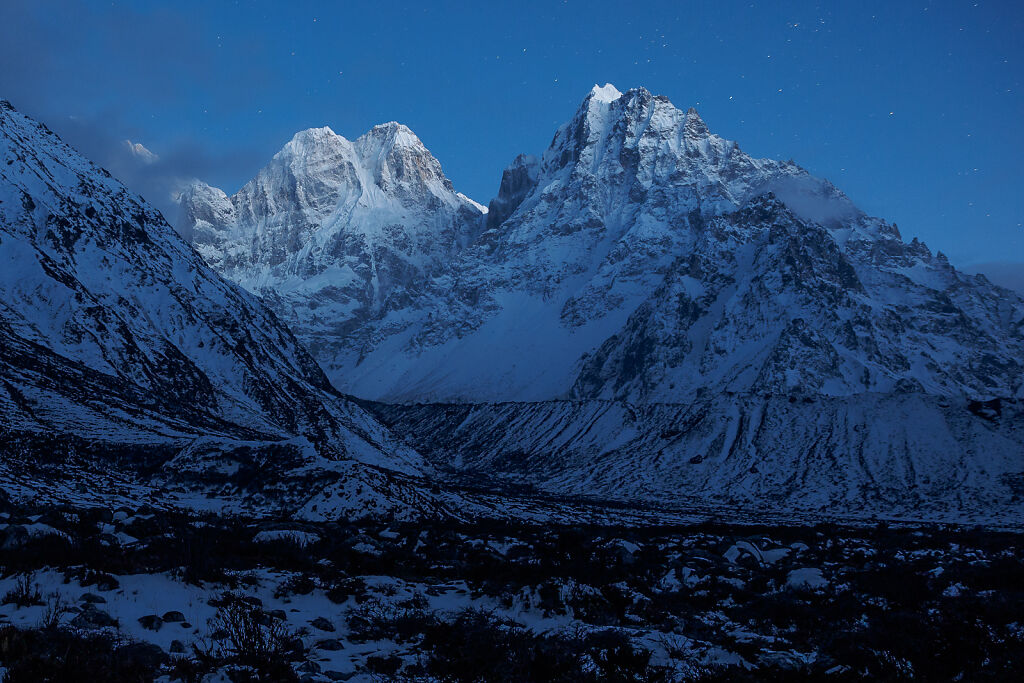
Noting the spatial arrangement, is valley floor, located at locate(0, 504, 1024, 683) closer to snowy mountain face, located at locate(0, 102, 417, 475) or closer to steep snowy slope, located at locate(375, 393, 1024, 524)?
snowy mountain face, located at locate(0, 102, 417, 475)

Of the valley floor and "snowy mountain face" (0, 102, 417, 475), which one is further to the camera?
"snowy mountain face" (0, 102, 417, 475)

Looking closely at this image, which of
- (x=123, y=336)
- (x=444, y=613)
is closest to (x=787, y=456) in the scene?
(x=123, y=336)

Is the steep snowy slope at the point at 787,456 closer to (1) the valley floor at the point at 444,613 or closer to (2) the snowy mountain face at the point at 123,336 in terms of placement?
(2) the snowy mountain face at the point at 123,336

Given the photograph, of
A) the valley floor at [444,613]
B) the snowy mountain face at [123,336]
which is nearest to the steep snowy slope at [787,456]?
the snowy mountain face at [123,336]

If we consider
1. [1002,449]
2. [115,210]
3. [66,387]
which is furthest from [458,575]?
[115,210]

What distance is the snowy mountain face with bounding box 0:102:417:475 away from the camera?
64375mm

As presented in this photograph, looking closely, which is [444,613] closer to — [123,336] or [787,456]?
[787,456]

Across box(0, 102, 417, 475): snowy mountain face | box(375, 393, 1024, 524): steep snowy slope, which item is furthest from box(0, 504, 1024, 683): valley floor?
box(375, 393, 1024, 524): steep snowy slope

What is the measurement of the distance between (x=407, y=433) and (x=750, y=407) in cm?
8000

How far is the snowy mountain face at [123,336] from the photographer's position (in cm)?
6438

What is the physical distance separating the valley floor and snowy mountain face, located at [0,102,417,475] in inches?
1489

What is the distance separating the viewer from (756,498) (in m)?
84.8

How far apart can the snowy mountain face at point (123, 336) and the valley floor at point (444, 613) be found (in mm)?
37831

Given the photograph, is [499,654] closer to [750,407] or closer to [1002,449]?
[1002,449]
